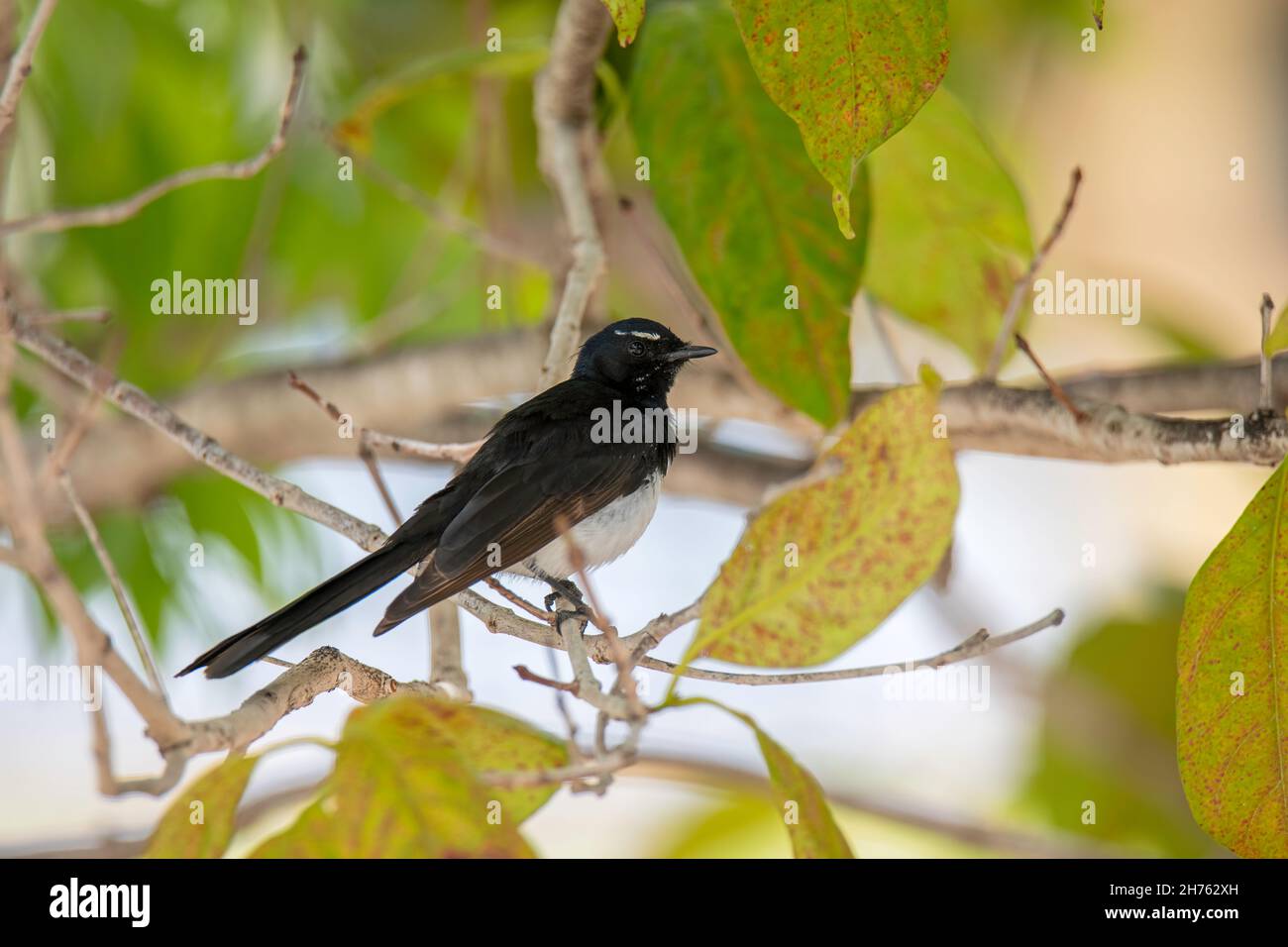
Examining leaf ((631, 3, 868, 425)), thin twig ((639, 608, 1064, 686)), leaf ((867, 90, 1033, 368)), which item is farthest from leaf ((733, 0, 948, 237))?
leaf ((867, 90, 1033, 368))

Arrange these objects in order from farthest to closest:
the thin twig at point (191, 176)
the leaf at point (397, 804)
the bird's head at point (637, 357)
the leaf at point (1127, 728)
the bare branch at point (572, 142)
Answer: the leaf at point (1127, 728) < the bird's head at point (637, 357) < the bare branch at point (572, 142) < the thin twig at point (191, 176) < the leaf at point (397, 804)

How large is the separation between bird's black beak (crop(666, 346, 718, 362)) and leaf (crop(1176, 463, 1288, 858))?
4.15ft

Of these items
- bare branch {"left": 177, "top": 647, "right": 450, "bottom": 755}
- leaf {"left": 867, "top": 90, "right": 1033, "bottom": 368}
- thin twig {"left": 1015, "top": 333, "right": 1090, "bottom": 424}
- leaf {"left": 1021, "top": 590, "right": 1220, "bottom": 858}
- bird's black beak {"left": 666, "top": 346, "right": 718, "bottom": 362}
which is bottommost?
leaf {"left": 1021, "top": 590, "right": 1220, "bottom": 858}

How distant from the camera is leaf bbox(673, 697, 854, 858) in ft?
3.88

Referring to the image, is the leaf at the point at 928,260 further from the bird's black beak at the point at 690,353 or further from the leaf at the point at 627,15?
the leaf at the point at 627,15

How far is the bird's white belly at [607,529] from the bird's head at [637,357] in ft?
0.88

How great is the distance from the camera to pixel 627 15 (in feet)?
3.55

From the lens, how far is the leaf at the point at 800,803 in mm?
1182

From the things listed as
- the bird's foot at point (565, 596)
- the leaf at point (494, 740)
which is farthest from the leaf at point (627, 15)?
the bird's foot at point (565, 596)

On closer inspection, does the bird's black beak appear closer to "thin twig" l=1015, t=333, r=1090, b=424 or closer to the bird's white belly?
the bird's white belly

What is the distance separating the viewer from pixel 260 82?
349cm

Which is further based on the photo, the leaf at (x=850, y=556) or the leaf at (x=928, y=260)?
the leaf at (x=928, y=260)

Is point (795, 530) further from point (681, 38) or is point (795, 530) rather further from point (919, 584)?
point (681, 38)

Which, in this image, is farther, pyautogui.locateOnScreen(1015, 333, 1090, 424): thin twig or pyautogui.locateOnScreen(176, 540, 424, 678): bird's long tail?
pyautogui.locateOnScreen(176, 540, 424, 678): bird's long tail
